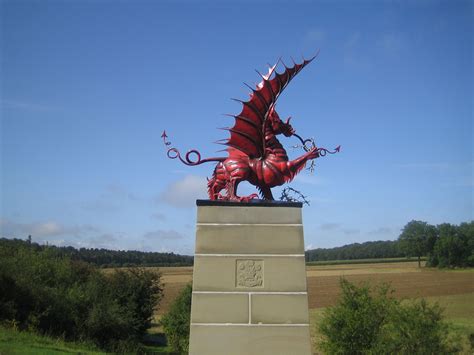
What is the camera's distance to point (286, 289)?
7.16m

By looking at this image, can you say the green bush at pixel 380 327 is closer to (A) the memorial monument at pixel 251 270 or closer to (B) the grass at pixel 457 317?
(B) the grass at pixel 457 317

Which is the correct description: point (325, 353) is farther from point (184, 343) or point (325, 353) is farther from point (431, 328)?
point (184, 343)

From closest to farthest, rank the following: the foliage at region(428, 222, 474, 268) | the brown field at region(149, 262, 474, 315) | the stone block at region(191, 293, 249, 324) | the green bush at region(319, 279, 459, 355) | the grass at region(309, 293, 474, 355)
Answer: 1. the stone block at region(191, 293, 249, 324)
2. the green bush at region(319, 279, 459, 355)
3. the grass at region(309, 293, 474, 355)
4. the brown field at region(149, 262, 474, 315)
5. the foliage at region(428, 222, 474, 268)

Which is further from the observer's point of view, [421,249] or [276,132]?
[421,249]

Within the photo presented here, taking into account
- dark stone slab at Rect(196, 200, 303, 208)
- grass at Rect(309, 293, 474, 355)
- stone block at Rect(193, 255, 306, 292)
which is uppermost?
dark stone slab at Rect(196, 200, 303, 208)

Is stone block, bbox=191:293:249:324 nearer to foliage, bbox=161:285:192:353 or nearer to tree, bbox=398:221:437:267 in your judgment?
foliage, bbox=161:285:192:353

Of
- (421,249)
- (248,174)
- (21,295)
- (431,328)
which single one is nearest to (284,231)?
(248,174)

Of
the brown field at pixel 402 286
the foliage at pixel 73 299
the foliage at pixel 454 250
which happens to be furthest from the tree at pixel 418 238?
the foliage at pixel 73 299

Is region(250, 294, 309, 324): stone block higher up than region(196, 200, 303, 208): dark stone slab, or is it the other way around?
region(196, 200, 303, 208): dark stone slab

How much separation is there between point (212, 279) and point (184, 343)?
1554 cm

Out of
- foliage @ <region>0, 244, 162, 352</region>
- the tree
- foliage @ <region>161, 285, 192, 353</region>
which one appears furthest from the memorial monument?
the tree

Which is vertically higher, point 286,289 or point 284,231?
point 284,231

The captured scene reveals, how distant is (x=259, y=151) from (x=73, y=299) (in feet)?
50.7

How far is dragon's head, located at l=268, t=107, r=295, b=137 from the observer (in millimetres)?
8625
